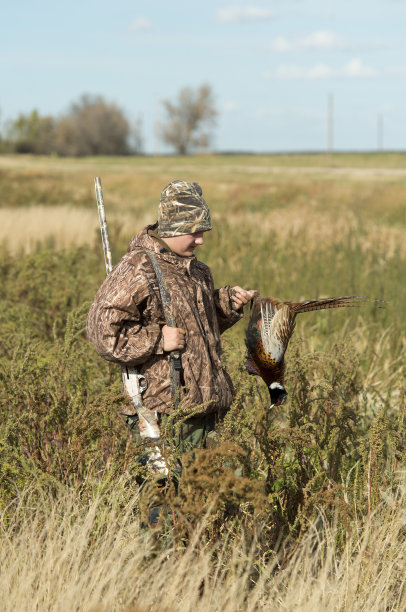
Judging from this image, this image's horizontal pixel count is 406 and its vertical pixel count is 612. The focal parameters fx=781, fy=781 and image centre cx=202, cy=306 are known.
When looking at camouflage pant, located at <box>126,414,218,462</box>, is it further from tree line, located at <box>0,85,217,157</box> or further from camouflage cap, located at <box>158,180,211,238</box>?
tree line, located at <box>0,85,217,157</box>

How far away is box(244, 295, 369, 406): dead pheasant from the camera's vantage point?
125 inches

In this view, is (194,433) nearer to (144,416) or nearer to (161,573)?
(144,416)

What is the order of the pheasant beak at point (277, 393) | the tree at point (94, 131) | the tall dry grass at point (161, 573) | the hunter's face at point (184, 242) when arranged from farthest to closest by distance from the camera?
the tree at point (94, 131), the pheasant beak at point (277, 393), the hunter's face at point (184, 242), the tall dry grass at point (161, 573)

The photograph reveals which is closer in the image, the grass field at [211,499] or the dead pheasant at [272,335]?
the grass field at [211,499]

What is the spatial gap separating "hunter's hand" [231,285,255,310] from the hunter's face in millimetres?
347

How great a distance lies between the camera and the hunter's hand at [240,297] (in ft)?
11.0

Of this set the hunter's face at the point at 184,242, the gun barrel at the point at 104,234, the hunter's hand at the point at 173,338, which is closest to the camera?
the hunter's hand at the point at 173,338

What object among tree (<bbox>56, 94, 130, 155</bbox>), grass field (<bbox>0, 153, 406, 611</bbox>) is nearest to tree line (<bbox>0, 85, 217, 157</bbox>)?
tree (<bbox>56, 94, 130, 155</bbox>)

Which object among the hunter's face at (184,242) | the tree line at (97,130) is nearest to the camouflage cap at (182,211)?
the hunter's face at (184,242)

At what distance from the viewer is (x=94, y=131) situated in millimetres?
102625

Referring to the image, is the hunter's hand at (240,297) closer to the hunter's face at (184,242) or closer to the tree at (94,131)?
the hunter's face at (184,242)

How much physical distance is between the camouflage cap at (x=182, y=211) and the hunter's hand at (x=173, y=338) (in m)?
0.39

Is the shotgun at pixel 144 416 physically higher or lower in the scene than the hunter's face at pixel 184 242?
lower

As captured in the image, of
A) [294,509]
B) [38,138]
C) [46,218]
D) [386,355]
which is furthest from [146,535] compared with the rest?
[38,138]
